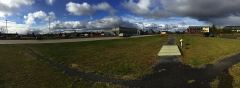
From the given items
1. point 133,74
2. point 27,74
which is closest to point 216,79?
point 133,74

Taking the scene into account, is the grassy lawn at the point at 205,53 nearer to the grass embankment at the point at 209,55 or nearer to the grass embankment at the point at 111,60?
the grass embankment at the point at 209,55

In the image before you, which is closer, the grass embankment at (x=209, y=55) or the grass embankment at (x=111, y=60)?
the grass embankment at (x=209, y=55)

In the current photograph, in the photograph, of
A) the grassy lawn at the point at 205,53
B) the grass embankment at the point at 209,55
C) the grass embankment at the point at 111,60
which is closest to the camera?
the grass embankment at the point at 209,55

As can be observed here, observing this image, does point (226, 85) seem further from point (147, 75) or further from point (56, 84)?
point (56, 84)

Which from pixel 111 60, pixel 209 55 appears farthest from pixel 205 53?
pixel 111 60

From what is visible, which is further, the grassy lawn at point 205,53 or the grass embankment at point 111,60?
the grassy lawn at point 205,53

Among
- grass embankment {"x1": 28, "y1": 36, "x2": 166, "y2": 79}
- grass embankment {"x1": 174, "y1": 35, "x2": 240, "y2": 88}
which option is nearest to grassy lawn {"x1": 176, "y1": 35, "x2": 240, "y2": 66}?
grass embankment {"x1": 174, "y1": 35, "x2": 240, "y2": 88}

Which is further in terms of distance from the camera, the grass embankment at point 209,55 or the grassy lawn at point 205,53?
the grassy lawn at point 205,53

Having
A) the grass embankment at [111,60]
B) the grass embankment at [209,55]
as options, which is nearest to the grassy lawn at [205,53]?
the grass embankment at [209,55]

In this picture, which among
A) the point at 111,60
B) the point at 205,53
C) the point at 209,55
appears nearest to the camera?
the point at 111,60

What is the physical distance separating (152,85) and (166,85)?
2.07ft

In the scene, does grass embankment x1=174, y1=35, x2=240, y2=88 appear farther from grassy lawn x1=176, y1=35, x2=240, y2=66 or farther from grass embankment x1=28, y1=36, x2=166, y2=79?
grass embankment x1=28, y1=36, x2=166, y2=79

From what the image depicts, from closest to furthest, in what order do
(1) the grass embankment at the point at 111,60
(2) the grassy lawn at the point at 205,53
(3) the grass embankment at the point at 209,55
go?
(3) the grass embankment at the point at 209,55 < (1) the grass embankment at the point at 111,60 < (2) the grassy lawn at the point at 205,53

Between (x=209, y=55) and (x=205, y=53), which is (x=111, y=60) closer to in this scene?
(x=209, y=55)
